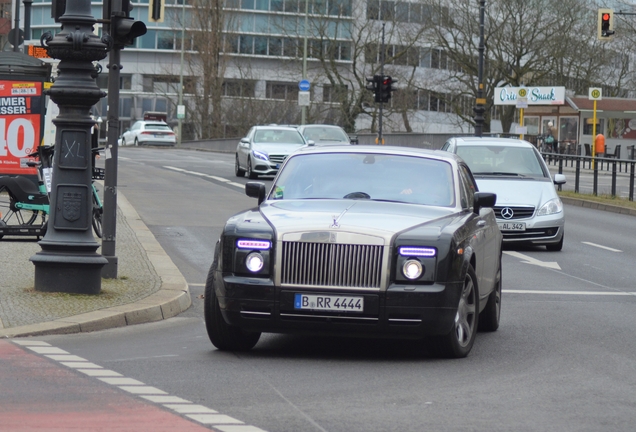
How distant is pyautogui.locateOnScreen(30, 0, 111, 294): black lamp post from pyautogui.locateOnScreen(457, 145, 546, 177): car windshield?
8.88m

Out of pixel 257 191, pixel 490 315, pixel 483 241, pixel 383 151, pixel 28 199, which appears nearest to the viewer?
pixel 483 241

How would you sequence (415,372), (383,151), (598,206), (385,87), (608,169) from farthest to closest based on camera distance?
Answer: (385,87), (608,169), (598,206), (383,151), (415,372)

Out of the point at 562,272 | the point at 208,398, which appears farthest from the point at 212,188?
the point at 208,398

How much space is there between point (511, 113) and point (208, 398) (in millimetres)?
60095

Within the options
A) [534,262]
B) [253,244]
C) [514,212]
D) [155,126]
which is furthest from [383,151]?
[155,126]

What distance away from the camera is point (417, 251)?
7922 mm

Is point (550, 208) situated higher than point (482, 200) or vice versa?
point (482, 200)

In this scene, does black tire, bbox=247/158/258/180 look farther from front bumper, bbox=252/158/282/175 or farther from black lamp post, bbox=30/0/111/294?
black lamp post, bbox=30/0/111/294

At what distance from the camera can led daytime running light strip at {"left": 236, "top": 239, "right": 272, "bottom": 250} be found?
802 centimetres

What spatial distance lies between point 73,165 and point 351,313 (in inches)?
150

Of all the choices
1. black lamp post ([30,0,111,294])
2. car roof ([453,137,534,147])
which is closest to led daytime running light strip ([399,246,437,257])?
black lamp post ([30,0,111,294])

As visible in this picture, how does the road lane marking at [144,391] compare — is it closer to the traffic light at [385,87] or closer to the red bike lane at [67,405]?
the red bike lane at [67,405]

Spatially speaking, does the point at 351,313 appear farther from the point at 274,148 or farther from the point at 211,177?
the point at 274,148

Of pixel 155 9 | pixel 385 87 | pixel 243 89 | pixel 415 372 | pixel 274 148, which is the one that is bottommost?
pixel 415 372
